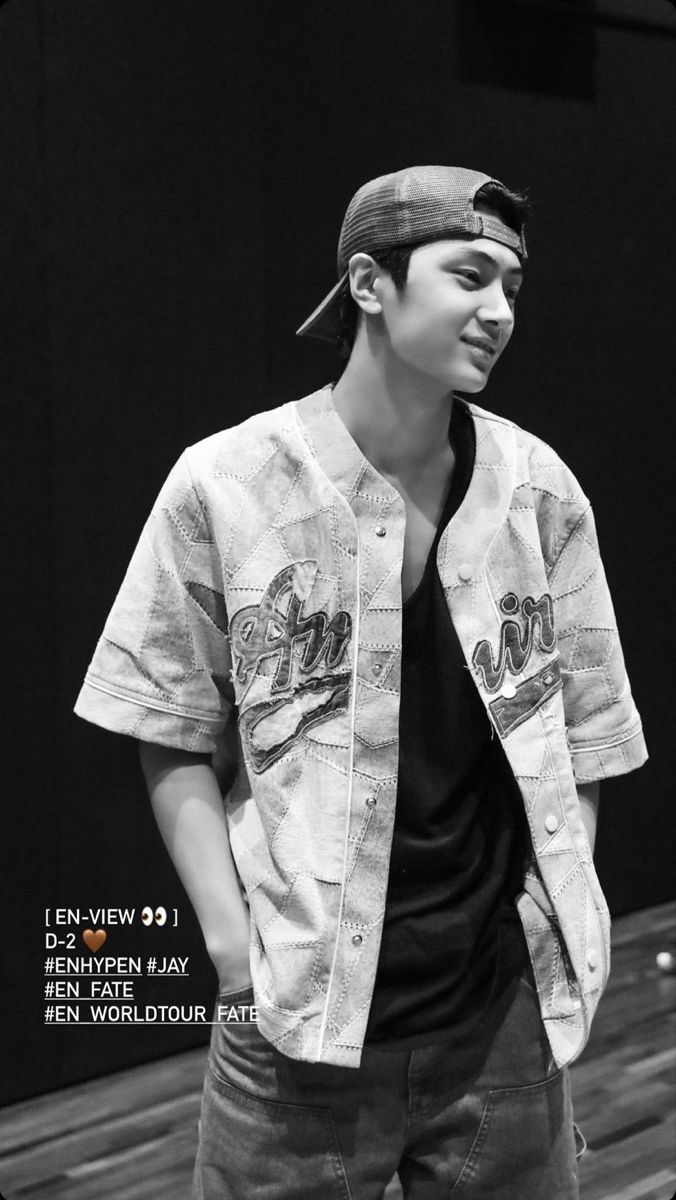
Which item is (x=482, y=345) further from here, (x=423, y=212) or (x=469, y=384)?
(x=423, y=212)

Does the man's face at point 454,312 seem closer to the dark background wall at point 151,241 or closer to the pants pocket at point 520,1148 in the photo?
A: the pants pocket at point 520,1148

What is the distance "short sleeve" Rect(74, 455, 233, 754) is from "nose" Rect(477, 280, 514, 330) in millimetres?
342

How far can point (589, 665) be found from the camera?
1550 mm

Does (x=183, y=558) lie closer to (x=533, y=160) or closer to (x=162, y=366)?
(x=162, y=366)

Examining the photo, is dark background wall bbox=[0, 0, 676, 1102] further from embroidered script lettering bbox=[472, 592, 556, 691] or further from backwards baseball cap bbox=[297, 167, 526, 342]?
backwards baseball cap bbox=[297, 167, 526, 342]

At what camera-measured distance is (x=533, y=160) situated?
9.97 feet

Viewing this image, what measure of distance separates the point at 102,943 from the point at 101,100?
1488mm

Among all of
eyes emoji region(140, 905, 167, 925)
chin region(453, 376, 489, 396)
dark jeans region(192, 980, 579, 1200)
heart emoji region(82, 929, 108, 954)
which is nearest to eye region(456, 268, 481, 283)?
chin region(453, 376, 489, 396)

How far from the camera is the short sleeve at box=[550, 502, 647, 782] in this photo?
1.53 m

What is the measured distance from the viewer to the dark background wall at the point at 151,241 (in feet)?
8.25

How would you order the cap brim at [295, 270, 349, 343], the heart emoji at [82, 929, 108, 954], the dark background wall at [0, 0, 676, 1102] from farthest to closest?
the dark background wall at [0, 0, 676, 1102], the heart emoji at [82, 929, 108, 954], the cap brim at [295, 270, 349, 343]

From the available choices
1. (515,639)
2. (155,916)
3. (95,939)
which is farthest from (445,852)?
(155,916)

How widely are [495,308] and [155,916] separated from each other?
1.83 metres

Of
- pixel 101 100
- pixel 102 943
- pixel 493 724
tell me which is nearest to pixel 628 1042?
pixel 102 943
